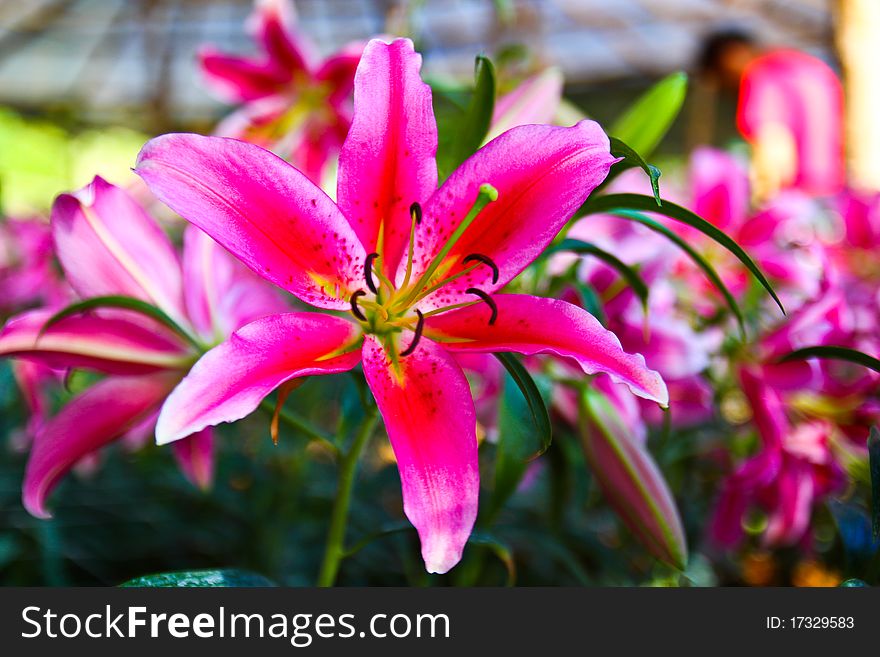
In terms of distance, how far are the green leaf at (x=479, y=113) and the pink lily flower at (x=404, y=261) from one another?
0.26 ft

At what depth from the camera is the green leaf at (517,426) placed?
1.06 feet

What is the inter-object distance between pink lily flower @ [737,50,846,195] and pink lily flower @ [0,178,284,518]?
227 centimetres

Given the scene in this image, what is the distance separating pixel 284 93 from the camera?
2.35 feet

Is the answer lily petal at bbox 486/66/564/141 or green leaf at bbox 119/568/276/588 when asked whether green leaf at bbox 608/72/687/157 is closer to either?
lily petal at bbox 486/66/564/141

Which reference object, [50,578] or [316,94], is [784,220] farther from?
[50,578]

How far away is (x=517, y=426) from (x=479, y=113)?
6.1 inches

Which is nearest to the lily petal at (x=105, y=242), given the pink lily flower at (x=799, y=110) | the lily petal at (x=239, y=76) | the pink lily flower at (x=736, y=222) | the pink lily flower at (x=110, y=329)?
the pink lily flower at (x=110, y=329)

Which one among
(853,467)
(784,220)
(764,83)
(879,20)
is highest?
(764,83)

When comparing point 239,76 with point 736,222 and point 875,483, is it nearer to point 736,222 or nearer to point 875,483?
point 736,222

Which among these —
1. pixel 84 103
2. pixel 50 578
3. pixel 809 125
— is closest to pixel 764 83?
pixel 809 125

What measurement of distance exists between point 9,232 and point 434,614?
0.87m

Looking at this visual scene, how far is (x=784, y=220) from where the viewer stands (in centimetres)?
67

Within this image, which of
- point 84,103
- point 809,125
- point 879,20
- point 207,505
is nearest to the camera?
point 207,505

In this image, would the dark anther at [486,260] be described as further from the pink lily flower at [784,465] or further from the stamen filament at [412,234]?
the pink lily flower at [784,465]
